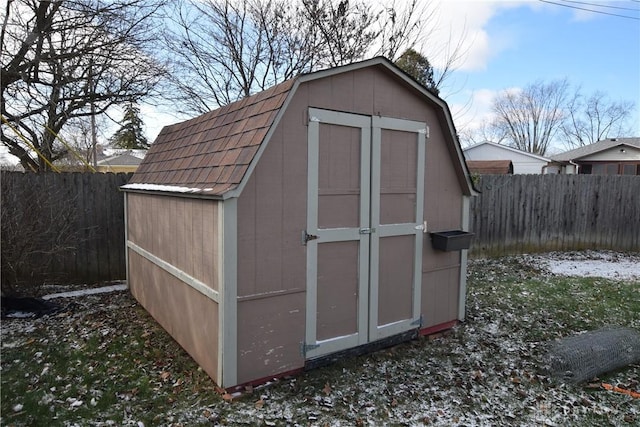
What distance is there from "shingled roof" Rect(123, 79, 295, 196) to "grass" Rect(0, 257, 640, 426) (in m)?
1.61

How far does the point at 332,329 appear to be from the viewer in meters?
3.72

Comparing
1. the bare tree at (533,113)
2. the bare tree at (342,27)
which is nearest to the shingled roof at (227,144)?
the bare tree at (342,27)

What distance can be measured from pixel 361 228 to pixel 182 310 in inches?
75.3

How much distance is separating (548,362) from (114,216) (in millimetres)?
6146

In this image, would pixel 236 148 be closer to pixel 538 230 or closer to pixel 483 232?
pixel 483 232

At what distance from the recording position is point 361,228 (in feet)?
12.5

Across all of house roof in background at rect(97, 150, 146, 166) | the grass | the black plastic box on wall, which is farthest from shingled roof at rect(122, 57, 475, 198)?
house roof in background at rect(97, 150, 146, 166)

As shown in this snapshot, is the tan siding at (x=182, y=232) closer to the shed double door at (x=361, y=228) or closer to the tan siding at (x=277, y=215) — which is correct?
the tan siding at (x=277, y=215)

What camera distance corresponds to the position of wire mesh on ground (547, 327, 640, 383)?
3.64 meters

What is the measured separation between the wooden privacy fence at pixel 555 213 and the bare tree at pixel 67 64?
8579mm

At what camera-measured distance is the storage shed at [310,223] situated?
3.21 meters

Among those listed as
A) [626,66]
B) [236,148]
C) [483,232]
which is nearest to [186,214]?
[236,148]

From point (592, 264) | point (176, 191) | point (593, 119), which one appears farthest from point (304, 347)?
point (593, 119)

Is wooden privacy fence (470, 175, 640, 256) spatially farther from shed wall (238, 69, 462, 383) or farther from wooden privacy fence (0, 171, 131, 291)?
wooden privacy fence (0, 171, 131, 291)
